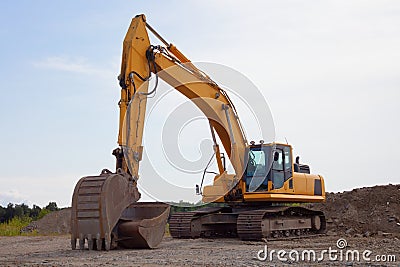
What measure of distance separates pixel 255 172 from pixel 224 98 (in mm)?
2057

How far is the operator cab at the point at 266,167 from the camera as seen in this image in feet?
51.0

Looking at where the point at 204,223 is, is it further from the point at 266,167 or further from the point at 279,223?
the point at 266,167

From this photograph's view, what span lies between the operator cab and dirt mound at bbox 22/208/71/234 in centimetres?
1117

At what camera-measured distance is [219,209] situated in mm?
16734

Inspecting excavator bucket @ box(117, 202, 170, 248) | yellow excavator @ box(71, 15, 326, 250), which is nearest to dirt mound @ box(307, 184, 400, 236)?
yellow excavator @ box(71, 15, 326, 250)

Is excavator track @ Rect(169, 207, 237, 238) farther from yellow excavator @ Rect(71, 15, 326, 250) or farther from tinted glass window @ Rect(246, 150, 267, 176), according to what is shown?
tinted glass window @ Rect(246, 150, 267, 176)

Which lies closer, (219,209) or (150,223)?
(150,223)

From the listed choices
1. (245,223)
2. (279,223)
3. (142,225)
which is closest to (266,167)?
(279,223)

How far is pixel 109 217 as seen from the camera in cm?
1091

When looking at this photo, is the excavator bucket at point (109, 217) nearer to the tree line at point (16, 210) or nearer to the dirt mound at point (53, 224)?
the dirt mound at point (53, 224)

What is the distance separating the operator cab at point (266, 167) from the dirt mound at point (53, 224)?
36.6 ft

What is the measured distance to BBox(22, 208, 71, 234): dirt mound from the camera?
80.7 ft

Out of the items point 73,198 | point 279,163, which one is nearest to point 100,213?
point 73,198

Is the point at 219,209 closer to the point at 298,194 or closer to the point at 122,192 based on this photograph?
the point at 298,194
